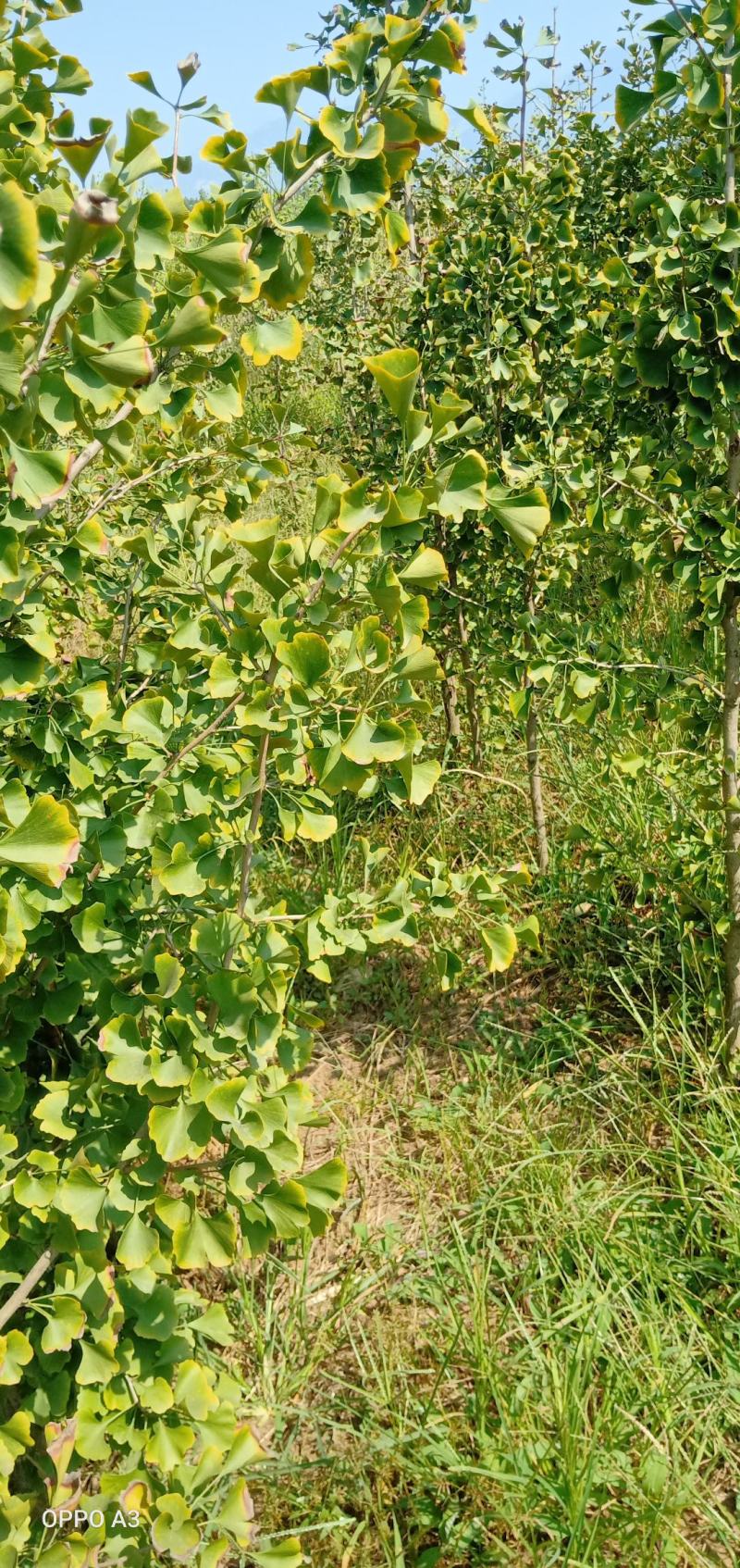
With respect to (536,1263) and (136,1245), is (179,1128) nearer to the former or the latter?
(136,1245)

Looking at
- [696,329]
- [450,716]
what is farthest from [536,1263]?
[450,716]

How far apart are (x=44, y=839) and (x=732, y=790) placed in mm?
1707

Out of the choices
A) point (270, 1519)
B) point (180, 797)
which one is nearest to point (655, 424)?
point (180, 797)

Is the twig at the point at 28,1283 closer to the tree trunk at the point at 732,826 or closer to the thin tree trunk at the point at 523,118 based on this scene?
the tree trunk at the point at 732,826

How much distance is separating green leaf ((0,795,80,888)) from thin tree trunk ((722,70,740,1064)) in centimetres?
157

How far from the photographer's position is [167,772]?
140 centimetres

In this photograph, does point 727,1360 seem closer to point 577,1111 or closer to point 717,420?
point 577,1111

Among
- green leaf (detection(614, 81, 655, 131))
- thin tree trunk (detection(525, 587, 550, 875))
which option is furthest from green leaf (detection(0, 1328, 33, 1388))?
thin tree trunk (detection(525, 587, 550, 875))

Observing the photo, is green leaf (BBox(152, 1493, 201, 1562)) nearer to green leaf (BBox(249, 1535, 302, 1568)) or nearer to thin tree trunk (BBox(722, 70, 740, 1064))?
green leaf (BBox(249, 1535, 302, 1568))

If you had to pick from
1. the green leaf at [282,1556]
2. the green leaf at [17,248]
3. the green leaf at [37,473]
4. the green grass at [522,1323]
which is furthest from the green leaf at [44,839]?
the green grass at [522,1323]

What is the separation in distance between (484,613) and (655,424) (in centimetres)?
117

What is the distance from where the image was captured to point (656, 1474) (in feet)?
5.57

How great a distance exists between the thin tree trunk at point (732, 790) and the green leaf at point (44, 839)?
1574 mm

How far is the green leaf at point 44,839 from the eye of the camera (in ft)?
3.08
